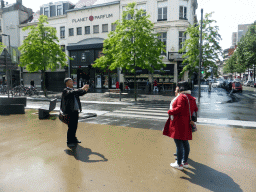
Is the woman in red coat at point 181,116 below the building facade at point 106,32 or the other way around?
below

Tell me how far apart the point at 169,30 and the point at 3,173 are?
25410mm

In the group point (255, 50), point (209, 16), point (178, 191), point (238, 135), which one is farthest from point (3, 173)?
point (255, 50)

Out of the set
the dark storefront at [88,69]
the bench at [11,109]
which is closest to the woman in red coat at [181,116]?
the bench at [11,109]

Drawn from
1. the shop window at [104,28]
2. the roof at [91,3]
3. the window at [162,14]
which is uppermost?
the roof at [91,3]

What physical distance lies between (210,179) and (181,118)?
3.87 feet

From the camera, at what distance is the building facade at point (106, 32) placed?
25875mm

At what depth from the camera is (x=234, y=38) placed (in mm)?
125562

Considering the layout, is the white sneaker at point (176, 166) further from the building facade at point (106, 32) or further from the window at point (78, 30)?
the window at point (78, 30)

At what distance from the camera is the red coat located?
3734 mm

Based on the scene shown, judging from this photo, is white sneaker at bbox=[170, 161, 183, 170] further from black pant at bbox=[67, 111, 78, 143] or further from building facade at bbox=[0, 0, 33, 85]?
building facade at bbox=[0, 0, 33, 85]

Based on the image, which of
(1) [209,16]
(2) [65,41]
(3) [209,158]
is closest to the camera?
(3) [209,158]

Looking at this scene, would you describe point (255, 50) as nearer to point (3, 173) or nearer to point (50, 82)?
point (50, 82)

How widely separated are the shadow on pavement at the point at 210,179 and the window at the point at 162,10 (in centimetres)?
2506

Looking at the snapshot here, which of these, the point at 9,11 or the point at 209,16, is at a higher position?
the point at 9,11
